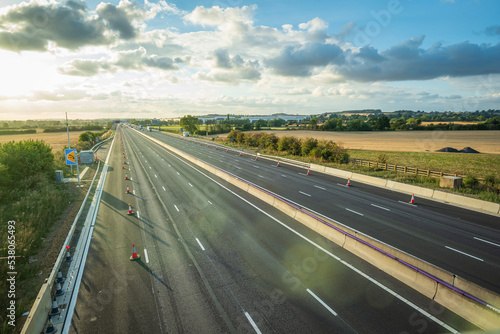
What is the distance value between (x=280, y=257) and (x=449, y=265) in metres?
7.96

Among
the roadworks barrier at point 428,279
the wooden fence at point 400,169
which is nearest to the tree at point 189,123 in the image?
the wooden fence at point 400,169

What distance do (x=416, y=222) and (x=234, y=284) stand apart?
1396cm

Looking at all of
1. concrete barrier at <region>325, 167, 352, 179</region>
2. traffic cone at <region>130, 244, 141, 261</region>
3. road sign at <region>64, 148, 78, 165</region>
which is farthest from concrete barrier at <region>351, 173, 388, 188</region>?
road sign at <region>64, 148, 78, 165</region>

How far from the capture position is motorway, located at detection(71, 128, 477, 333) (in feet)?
26.9

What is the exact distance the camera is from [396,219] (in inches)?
685

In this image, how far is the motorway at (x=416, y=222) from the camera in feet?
39.0

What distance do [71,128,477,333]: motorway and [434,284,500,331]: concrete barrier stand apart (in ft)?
0.90

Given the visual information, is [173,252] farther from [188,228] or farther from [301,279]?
[301,279]

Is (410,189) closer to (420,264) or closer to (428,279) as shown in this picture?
(420,264)

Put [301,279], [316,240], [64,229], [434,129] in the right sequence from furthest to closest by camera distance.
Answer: [434,129] → [64,229] → [316,240] → [301,279]

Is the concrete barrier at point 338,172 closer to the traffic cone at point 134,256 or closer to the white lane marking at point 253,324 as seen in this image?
the white lane marking at point 253,324

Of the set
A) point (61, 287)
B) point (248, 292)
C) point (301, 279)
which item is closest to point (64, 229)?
point (61, 287)

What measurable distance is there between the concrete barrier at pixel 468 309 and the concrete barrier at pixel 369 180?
2009 centimetres

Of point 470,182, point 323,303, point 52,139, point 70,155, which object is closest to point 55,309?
point 323,303
